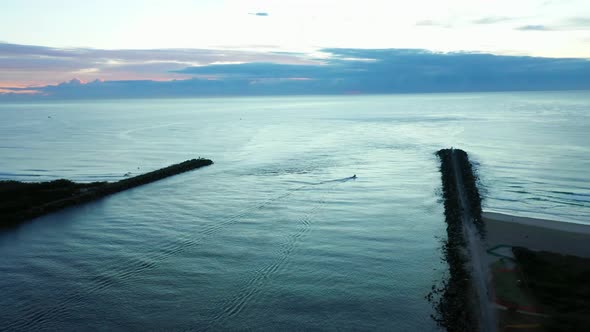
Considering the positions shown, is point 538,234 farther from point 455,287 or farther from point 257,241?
point 257,241

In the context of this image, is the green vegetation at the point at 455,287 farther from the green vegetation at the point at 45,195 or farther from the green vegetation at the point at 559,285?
the green vegetation at the point at 45,195

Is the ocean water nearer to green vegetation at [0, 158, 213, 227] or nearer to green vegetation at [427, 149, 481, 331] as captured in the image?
green vegetation at [427, 149, 481, 331]

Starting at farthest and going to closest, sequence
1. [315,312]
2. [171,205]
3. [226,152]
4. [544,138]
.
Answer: [544,138]
[226,152]
[171,205]
[315,312]

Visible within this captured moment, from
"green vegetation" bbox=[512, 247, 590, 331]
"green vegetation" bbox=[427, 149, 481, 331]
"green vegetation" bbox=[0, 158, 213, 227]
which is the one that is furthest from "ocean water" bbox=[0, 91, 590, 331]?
"green vegetation" bbox=[512, 247, 590, 331]

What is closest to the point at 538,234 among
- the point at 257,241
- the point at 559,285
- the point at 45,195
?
the point at 559,285

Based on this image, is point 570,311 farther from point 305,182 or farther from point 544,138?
point 544,138

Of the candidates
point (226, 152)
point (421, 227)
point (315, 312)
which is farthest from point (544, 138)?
point (315, 312)
